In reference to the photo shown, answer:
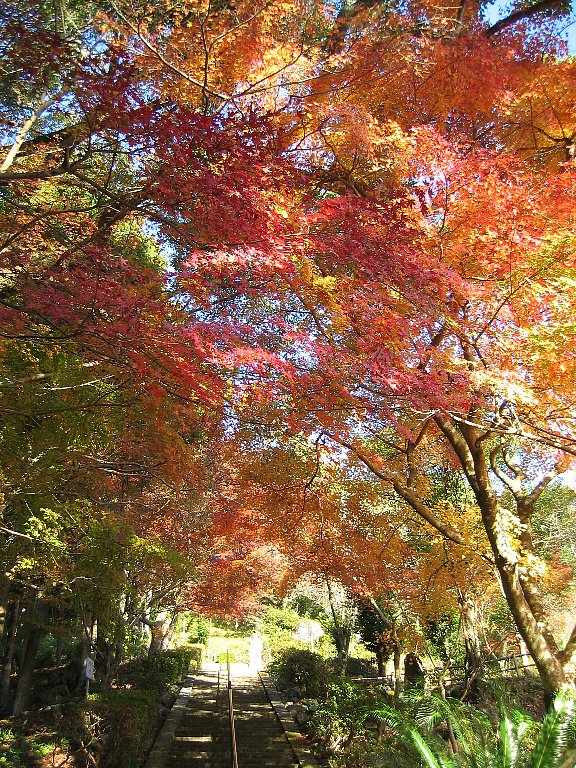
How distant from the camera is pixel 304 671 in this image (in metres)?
15.9

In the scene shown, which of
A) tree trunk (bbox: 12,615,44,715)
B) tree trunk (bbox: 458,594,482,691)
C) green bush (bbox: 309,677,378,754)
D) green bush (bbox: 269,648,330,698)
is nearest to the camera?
green bush (bbox: 309,677,378,754)

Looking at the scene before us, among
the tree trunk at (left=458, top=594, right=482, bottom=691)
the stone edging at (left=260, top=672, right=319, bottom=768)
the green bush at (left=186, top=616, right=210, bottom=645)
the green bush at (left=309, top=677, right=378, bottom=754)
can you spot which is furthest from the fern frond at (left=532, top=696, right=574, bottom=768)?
the green bush at (left=186, top=616, right=210, bottom=645)

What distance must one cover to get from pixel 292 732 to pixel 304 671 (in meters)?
4.61

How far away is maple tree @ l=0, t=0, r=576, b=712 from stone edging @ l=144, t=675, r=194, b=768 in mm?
4562

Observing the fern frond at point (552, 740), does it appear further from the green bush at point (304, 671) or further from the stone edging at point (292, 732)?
the green bush at point (304, 671)

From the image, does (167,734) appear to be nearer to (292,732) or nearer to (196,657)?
(292,732)

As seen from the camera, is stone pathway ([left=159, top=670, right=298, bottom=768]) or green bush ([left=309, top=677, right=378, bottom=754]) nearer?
green bush ([left=309, top=677, right=378, bottom=754])

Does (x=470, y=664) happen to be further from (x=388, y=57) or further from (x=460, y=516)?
(x=388, y=57)

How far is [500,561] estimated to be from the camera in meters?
6.52

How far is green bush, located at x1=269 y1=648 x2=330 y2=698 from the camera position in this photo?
45.5ft

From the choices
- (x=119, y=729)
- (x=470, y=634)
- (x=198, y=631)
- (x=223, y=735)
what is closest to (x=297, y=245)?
(x=119, y=729)

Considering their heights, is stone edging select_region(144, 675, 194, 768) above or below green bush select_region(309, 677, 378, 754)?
below

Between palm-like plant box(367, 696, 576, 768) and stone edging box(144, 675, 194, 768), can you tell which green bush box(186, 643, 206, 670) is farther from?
palm-like plant box(367, 696, 576, 768)

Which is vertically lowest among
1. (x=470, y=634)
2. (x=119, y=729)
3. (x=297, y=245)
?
(x=119, y=729)
